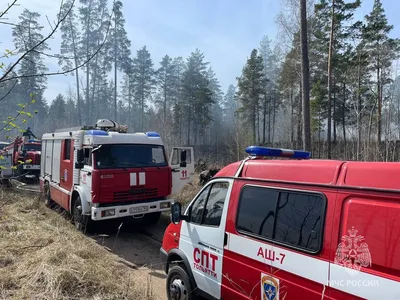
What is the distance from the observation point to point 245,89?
1711 inches

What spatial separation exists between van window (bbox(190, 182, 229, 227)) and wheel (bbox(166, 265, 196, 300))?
27.9 inches

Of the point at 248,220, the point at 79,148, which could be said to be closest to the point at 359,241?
the point at 248,220

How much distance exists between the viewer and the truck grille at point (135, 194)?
27.0 feet

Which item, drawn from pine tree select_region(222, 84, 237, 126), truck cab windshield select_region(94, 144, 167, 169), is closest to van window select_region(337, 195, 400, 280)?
truck cab windshield select_region(94, 144, 167, 169)

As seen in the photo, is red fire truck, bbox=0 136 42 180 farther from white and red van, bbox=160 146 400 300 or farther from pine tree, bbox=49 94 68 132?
pine tree, bbox=49 94 68 132

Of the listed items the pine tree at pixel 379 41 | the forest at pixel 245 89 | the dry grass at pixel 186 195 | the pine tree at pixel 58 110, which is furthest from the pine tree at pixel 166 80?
the dry grass at pixel 186 195

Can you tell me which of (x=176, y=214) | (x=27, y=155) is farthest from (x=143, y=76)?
(x=176, y=214)

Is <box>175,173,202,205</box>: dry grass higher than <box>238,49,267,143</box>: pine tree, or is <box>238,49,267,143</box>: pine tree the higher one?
<box>238,49,267,143</box>: pine tree

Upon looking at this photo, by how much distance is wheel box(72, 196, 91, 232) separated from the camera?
27.3ft

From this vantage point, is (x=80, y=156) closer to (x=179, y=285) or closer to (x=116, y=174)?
(x=116, y=174)

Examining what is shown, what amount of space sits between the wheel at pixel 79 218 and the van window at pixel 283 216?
6069mm

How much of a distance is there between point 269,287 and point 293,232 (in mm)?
587

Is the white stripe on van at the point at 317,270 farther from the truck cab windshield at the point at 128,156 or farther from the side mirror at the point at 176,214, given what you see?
the truck cab windshield at the point at 128,156

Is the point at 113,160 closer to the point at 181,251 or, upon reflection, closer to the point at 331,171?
the point at 181,251
